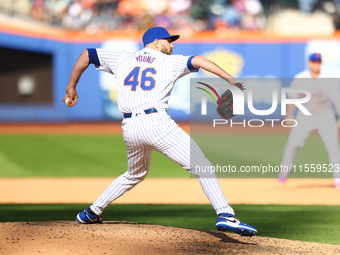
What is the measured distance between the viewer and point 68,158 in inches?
520

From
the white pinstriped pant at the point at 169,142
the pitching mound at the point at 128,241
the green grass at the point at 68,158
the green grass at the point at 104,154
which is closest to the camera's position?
the pitching mound at the point at 128,241

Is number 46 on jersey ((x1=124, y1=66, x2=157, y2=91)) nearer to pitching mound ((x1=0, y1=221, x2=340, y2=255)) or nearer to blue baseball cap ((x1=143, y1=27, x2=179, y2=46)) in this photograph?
blue baseball cap ((x1=143, y1=27, x2=179, y2=46))

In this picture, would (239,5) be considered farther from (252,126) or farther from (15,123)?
(15,123)

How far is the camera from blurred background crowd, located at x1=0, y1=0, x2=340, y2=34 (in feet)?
61.5

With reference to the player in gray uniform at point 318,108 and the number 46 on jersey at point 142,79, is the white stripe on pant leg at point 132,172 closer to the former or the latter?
the number 46 on jersey at point 142,79

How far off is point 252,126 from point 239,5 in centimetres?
412

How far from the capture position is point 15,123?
20.7m

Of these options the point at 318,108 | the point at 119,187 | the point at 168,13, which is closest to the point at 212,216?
the point at 119,187

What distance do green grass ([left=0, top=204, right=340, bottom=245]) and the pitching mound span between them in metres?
0.77

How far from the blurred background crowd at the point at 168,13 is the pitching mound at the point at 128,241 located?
1474 centimetres

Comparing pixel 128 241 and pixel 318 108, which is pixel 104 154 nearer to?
pixel 318 108

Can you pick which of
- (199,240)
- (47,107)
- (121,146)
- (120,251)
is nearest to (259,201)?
(199,240)

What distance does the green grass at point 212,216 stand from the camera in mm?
5688

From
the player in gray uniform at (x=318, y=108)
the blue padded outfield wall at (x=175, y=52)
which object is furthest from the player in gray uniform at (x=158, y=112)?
the blue padded outfield wall at (x=175, y=52)
